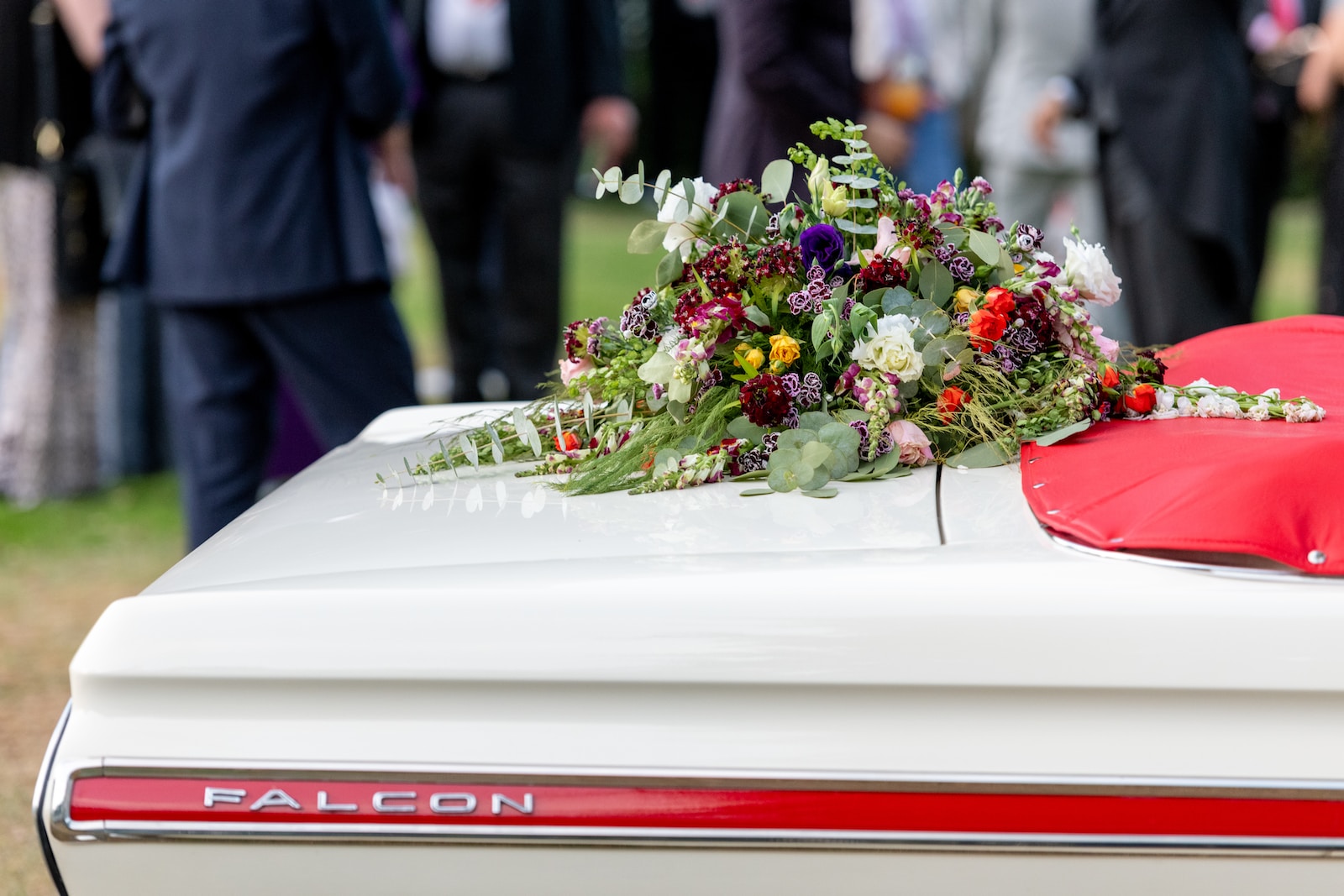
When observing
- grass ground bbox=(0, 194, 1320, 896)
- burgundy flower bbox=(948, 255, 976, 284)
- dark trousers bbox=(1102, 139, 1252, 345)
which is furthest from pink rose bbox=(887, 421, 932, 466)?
dark trousers bbox=(1102, 139, 1252, 345)

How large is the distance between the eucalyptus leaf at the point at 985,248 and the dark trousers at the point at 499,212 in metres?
3.61

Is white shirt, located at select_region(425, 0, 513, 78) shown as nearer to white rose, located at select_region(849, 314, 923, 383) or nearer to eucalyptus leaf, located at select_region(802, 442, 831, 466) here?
white rose, located at select_region(849, 314, 923, 383)

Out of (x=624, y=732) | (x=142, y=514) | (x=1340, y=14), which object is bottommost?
(x=142, y=514)

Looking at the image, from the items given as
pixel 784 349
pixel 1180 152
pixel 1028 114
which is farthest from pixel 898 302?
pixel 1028 114

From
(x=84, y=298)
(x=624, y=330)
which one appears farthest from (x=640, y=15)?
(x=624, y=330)

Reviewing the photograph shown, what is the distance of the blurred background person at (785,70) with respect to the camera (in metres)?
4.62

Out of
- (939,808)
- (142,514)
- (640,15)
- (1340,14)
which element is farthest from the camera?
(640,15)

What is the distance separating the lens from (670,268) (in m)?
2.00

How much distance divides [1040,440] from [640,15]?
15.9 meters

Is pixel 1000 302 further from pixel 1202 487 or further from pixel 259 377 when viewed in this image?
pixel 259 377

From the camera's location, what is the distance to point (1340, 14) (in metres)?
4.20

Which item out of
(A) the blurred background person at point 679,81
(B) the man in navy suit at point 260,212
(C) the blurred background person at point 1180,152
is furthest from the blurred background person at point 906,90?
(A) the blurred background person at point 679,81

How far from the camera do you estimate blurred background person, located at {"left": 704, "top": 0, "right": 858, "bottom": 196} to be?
4.62 metres

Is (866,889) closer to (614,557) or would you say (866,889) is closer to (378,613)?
(614,557)
